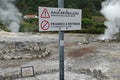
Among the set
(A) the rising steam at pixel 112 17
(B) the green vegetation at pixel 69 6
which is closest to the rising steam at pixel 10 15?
(B) the green vegetation at pixel 69 6

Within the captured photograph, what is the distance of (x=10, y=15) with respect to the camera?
41.9 metres

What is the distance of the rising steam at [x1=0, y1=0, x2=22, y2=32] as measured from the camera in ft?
121

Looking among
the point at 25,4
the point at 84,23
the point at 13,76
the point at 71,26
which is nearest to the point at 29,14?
the point at 25,4

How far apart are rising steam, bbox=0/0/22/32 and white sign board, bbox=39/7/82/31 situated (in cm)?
3081

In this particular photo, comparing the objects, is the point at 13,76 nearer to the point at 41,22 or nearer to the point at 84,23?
the point at 41,22

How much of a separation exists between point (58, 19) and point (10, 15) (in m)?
38.3

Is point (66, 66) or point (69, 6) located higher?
point (69, 6)

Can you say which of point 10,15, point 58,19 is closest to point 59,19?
point 58,19

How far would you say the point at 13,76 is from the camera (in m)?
8.63

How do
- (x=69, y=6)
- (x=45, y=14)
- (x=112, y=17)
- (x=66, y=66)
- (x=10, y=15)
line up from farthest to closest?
(x=10, y=15)
(x=69, y=6)
(x=112, y=17)
(x=66, y=66)
(x=45, y=14)

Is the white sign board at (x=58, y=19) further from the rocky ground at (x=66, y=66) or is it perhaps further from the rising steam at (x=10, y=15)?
the rising steam at (x=10, y=15)

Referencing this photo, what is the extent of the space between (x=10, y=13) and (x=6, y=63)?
107 feet

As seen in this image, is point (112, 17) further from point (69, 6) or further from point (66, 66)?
point (69, 6)

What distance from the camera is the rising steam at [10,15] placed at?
36931mm
